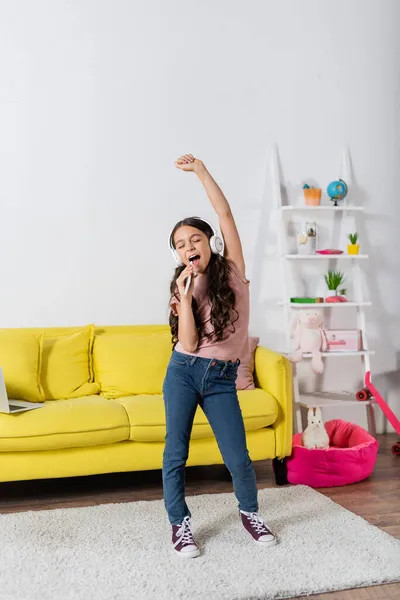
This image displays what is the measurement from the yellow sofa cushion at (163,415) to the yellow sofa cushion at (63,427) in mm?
53

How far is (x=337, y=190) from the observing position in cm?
421

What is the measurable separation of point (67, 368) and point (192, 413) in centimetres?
122

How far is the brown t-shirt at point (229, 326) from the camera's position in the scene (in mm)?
2502

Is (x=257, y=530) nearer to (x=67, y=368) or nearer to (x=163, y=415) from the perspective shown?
(x=163, y=415)

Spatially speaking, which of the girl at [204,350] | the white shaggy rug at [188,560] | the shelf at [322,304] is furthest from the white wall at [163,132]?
the girl at [204,350]

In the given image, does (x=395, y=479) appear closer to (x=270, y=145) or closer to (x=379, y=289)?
(x=379, y=289)

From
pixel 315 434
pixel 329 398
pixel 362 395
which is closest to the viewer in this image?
pixel 315 434

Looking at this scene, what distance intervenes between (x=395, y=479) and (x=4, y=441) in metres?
1.82

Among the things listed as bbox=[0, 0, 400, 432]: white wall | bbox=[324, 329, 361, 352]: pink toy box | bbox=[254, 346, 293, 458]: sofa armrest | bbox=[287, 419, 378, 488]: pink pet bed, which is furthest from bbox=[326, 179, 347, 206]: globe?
bbox=[287, 419, 378, 488]: pink pet bed

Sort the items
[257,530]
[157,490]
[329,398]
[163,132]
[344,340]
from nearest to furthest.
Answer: [257,530], [157,490], [163,132], [344,340], [329,398]

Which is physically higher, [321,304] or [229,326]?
[229,326]

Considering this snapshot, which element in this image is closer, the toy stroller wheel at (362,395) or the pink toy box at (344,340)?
the toy stroller wheel at (362,395)

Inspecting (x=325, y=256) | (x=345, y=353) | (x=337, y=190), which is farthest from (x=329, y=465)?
(x=337, y=190)

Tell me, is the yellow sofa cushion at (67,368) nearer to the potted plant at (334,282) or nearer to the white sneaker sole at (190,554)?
the white sneaker sole at (190,554)
